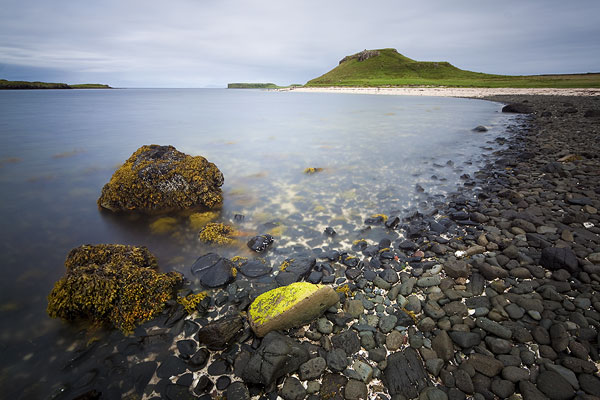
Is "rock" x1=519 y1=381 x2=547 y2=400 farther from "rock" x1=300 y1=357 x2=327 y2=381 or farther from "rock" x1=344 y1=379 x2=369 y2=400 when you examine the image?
"rock" x1=300 y1=357 x2=327 y2=381

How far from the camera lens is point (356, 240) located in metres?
6.61

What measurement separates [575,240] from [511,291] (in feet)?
8.79

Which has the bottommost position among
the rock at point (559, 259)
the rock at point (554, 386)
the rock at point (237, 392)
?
the rock at point (237, 392)

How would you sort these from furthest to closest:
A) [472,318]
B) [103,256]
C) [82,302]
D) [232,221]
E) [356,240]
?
1. [232,221]
2. [356,240]
3. [103,256]
4. [82,302]
5. [472,318]

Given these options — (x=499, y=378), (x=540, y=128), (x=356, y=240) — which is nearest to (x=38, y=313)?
(x=356, y=240)

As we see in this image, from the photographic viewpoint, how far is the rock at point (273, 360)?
3.26 meters

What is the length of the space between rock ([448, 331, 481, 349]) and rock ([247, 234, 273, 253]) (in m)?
4.15

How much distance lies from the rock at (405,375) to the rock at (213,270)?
324 cm

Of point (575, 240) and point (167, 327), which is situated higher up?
point (575, 240)

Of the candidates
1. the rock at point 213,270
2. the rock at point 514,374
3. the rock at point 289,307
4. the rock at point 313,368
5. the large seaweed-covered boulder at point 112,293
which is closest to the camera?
the rock at point 514,374

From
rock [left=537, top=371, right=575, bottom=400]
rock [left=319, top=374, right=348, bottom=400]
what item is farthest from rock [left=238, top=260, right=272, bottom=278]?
rock [left=537, top=371, right=575, bottom=400]

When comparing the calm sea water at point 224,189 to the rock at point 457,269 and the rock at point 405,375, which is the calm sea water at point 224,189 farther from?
the rock at point 405,375

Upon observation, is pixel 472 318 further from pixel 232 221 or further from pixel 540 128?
pixel 540 128

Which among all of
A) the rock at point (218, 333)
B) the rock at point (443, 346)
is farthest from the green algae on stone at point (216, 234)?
the rock at point (443, 346)
